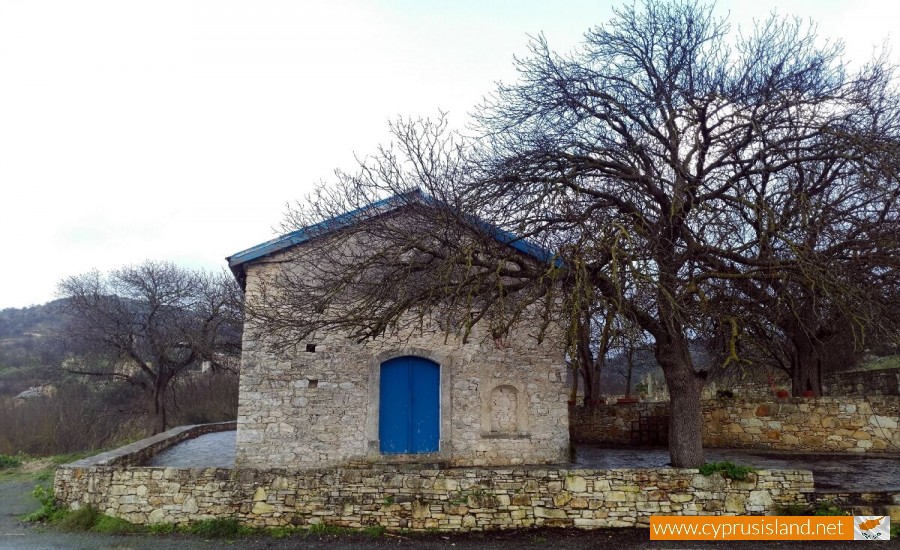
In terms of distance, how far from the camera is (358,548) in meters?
7.30

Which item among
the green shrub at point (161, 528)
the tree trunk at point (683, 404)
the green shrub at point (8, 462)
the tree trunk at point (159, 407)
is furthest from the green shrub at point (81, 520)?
the tree trunk at point (159, 407)

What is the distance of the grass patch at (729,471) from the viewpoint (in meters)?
7.69

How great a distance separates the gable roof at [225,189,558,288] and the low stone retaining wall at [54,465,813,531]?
3258 mm

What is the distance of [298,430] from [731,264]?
308 inches

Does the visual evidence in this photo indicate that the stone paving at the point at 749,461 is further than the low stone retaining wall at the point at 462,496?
Yes

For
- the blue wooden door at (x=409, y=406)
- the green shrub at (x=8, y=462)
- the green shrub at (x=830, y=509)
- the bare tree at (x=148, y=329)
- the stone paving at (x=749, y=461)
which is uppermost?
the bare tree at (x=148, y=329)

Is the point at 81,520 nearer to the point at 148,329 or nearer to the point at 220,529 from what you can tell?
the point at 220,529

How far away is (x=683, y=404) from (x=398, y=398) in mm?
5108

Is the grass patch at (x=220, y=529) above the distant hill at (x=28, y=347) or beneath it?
beneath

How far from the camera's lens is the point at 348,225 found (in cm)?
921

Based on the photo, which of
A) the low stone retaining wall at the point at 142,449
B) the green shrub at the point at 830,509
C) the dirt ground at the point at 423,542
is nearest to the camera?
the dirt ground at the point at 423,542

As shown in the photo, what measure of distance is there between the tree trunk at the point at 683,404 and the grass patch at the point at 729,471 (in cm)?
79

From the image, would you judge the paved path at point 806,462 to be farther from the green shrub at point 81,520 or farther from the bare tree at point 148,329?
the bare tree at point 148,329

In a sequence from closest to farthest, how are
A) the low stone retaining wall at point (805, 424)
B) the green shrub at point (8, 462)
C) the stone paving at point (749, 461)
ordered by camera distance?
the stone paving at point (749, 461) < the low stone retaining wall at point (805, 424) < the green shrub at point (8, 462)
